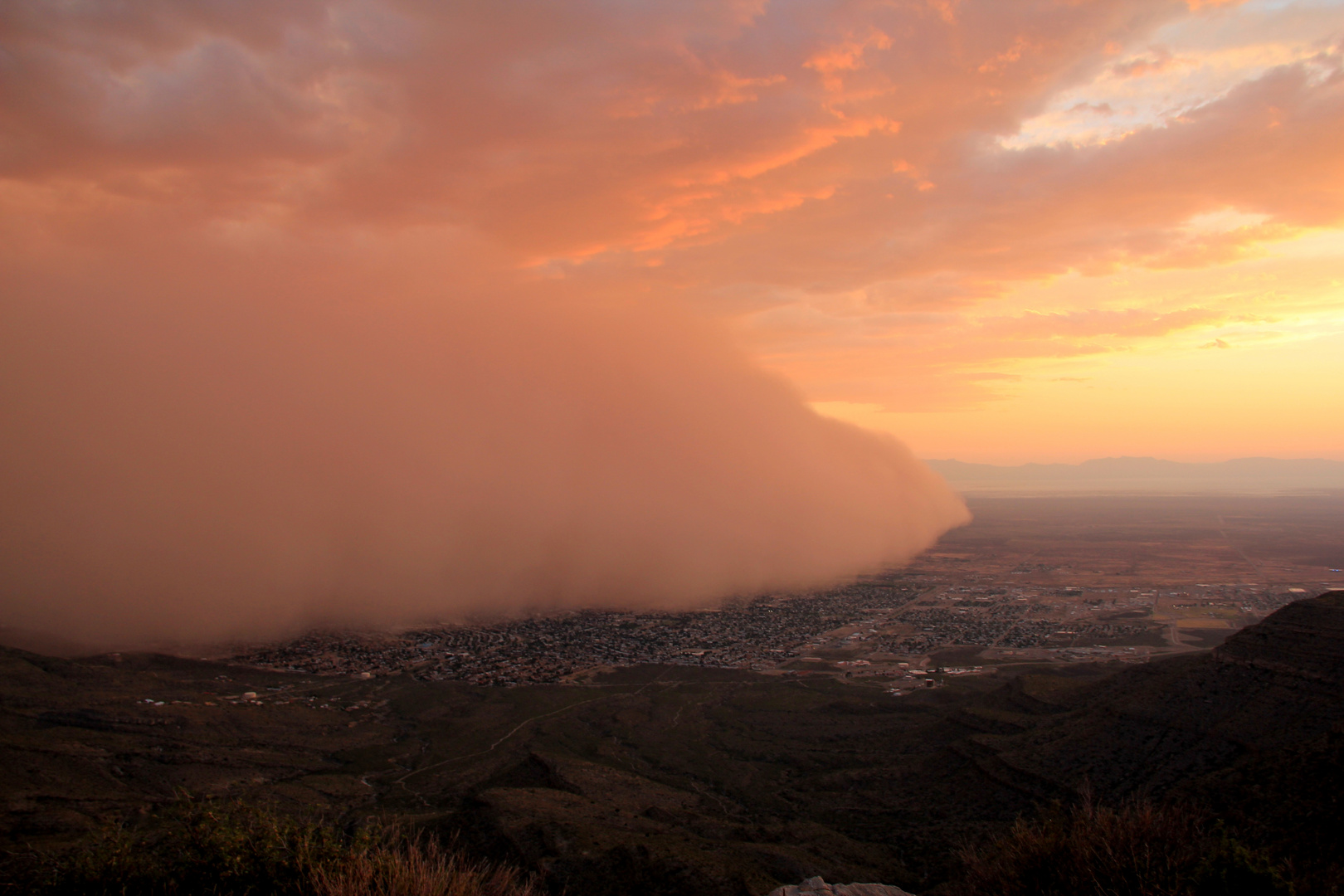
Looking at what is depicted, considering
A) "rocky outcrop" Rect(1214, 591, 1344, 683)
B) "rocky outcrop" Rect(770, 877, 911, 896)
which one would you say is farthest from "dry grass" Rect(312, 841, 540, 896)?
"rocky outcrop" Rect(1214, 591, 1344, 683)

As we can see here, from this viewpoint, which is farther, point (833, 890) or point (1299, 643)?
point (1299, 643)

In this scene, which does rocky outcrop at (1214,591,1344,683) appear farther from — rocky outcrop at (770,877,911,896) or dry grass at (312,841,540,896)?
dry grass at (312,841,540,896)

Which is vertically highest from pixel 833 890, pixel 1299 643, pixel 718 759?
pixel 1299 643

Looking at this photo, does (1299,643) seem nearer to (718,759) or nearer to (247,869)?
(718,759)

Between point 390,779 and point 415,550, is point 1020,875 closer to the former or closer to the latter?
point 390,779

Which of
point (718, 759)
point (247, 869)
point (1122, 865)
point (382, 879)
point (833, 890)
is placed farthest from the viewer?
point (718, 759)

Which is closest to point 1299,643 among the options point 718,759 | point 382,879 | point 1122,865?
point 1122,865
